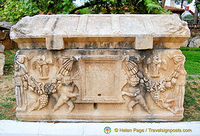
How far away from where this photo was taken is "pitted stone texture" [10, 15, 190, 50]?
86.4 inches

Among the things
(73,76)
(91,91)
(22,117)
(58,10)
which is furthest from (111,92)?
(58,10)

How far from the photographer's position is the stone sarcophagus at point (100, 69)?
7.33 feet

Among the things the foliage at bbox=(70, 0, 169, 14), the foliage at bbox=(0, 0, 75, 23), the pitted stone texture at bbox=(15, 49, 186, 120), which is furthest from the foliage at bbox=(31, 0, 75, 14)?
the pitted stone texture at bbox=(15, 49, 186, 120)

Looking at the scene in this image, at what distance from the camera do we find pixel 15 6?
4520mm

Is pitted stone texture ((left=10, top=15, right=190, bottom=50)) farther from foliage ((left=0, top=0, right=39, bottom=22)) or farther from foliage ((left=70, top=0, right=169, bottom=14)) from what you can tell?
foliage ((left=70, top=0, right=169, bottom=14))

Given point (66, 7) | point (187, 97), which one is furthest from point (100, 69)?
point (66, 7)

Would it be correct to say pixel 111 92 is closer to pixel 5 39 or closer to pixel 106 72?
pixel 106 72

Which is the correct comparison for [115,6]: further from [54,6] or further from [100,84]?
[100,84]

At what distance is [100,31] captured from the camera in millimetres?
2248

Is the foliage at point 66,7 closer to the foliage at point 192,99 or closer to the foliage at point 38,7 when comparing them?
the foliage at point 38,7

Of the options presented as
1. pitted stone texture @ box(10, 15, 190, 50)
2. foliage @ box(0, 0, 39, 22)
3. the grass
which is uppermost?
foliage @ box(0, 0, 39, 22)

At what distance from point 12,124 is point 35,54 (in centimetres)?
109

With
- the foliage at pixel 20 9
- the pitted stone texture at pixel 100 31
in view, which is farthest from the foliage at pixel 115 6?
the pitted stone texture at pixel 100 31

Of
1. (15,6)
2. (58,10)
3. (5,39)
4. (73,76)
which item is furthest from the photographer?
(5,39)
